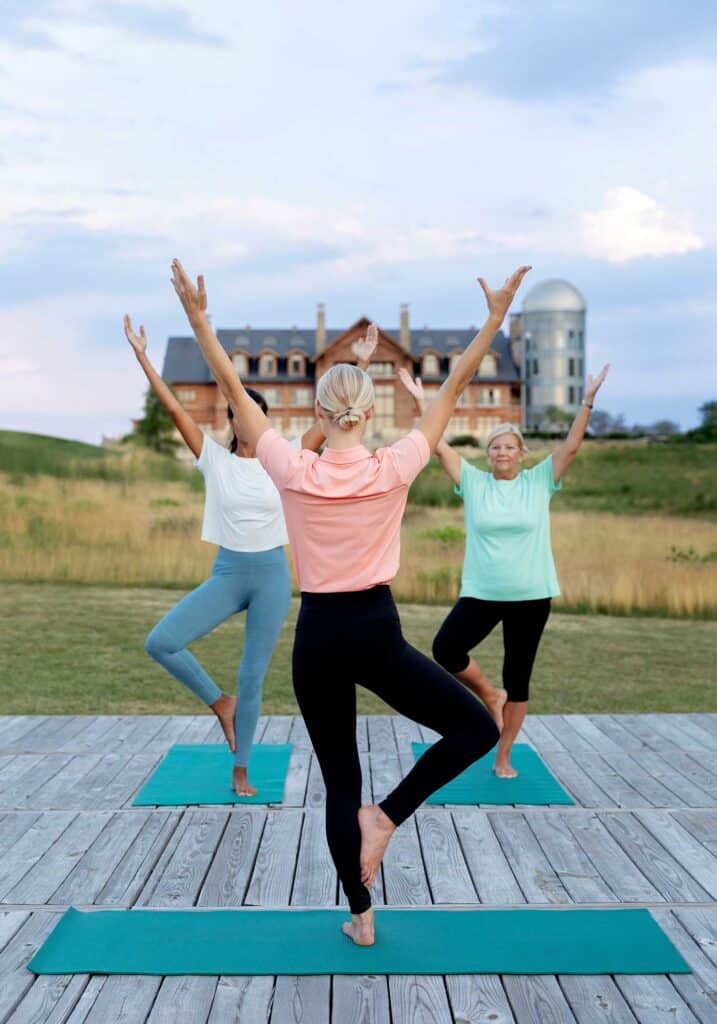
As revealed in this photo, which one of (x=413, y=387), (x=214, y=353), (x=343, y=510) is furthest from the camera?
(x=413, y=387)

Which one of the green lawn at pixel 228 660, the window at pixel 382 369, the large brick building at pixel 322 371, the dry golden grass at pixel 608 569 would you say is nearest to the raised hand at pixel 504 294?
the green lawn at pixel 228 660

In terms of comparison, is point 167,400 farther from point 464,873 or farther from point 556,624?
point 556,624

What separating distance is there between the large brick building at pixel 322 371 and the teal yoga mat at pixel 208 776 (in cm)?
4606

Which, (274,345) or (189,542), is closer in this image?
(189,542)

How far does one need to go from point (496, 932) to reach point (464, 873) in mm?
535

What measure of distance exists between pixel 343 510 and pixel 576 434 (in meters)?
2.07

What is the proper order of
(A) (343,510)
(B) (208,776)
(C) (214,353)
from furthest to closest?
(B) (208,776)
(C) (214,353)
(A) (343,510)

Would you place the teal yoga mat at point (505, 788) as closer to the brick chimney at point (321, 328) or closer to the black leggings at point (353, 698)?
the black leggings at point (353, 698)

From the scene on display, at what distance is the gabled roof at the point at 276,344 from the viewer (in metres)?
54.4

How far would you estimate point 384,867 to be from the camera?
4055mm

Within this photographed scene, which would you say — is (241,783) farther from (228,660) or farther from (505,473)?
(228,660)

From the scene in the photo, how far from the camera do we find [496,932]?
3.42 m

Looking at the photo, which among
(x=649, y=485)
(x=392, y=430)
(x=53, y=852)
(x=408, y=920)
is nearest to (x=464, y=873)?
(x=408, y=920)

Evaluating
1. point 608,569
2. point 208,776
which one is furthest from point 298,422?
point 208,776
